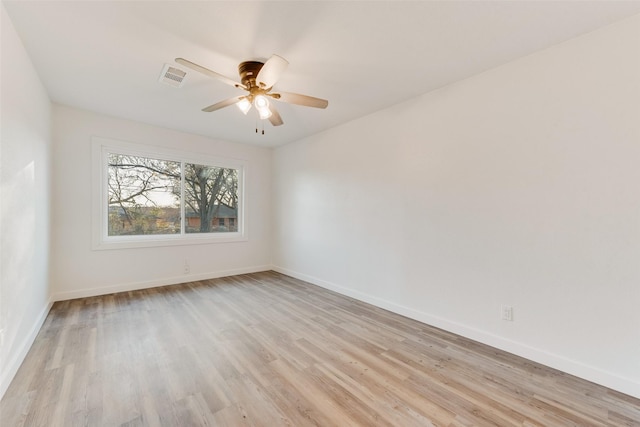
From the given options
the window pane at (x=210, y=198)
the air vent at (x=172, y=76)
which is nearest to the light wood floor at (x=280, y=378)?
the window pane at (x=210, y=198)

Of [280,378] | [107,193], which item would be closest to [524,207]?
[280,378]

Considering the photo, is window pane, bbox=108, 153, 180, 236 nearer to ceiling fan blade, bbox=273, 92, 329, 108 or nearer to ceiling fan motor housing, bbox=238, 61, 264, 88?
ceiling fan motor housing, bbox=238, 61, 264, 88

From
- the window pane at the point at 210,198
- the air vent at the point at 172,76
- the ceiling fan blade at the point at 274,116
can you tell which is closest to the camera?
the air vent at the point at 172,76

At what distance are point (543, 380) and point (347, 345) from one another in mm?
1412

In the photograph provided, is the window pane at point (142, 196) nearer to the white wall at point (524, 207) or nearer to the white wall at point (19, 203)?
the white wall at point (19, 203)

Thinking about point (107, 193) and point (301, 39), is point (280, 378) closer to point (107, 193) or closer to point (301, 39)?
point (301, 39)

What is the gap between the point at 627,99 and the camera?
1787 millimetres

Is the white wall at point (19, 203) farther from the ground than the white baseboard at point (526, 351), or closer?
farther from the ground

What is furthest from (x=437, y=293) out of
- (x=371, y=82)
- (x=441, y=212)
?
(x=371, y=82)

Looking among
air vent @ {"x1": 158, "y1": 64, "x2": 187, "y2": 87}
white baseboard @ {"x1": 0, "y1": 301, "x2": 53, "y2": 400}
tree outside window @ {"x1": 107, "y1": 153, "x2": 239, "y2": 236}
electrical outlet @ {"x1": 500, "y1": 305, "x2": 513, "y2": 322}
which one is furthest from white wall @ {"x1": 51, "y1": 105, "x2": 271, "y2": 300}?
electrical outlet @ {"x1": 500, "y1": 305, "x2": 513, "y2": 322}

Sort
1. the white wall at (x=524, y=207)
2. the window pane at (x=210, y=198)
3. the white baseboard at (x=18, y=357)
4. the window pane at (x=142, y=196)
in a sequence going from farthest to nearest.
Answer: the window pane at (x=210, y=198) → the window pane at (x=142, y=196) → the white wall at (x=524, y=207) → the white baseboard at (x=18, y=357)

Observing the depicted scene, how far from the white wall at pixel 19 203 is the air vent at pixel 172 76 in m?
0.92

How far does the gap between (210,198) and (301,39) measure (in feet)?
11.4

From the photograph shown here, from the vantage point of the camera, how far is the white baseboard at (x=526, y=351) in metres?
1.81
